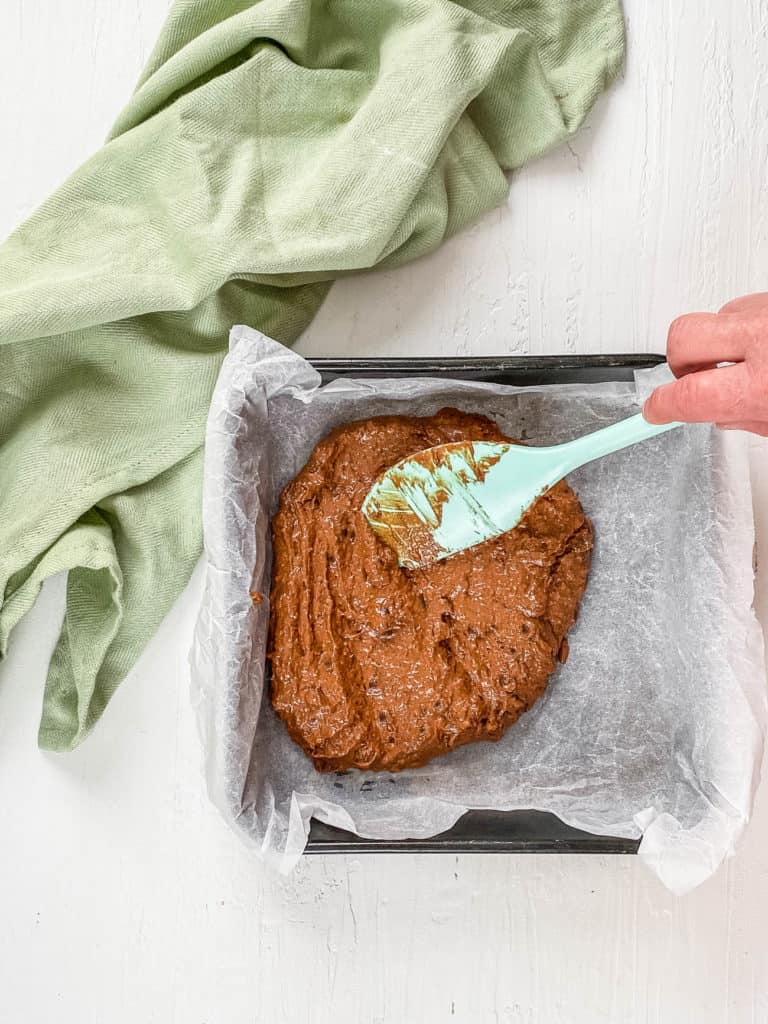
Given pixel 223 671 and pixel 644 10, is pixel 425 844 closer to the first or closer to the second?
pixel 223 671

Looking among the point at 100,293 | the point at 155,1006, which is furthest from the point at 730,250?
the point at 155,1006

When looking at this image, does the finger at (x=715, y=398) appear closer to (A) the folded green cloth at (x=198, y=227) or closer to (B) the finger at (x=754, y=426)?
(B) the finger at (x=754, y=426)

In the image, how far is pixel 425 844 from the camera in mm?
763

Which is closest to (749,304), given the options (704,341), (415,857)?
(704,341)

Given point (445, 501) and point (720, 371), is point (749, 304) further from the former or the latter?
point (445, 501)

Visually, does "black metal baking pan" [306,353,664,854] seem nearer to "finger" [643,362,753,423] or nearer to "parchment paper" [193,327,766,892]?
"parchment paper" [193,327,766,892]

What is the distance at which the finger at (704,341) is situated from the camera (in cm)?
63

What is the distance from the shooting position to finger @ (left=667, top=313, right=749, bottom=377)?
2.06ft

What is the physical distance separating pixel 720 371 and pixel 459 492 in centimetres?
27

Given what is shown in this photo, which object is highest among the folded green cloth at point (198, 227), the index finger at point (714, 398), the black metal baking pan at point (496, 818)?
the folded green cloth at point (198, 227)

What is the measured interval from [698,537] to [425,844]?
0.37 m

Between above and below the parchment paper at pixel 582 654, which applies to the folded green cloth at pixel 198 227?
above

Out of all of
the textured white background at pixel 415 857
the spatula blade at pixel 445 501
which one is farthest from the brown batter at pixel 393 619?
the textured white background at pixel 415 857

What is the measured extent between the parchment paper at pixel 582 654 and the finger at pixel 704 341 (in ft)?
0.32
